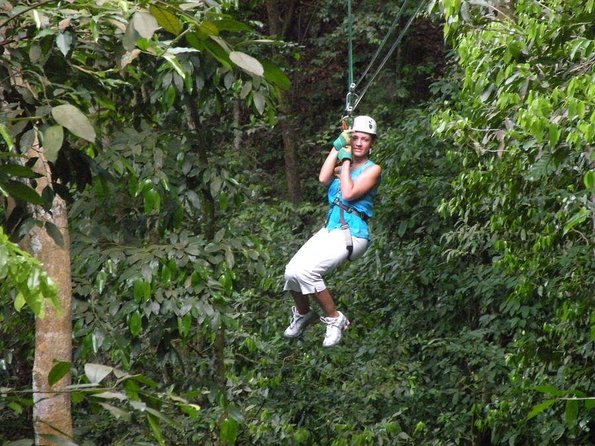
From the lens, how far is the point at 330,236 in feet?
17.7

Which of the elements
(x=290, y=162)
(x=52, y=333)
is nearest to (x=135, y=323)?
(x=52, y=333)

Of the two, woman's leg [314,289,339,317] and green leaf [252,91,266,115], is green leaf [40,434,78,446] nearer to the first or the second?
green leaf [252,91,266,115]

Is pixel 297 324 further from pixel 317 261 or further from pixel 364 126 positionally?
pixel 364 126

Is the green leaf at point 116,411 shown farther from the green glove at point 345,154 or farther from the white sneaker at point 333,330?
the white sneaker at point 333,330

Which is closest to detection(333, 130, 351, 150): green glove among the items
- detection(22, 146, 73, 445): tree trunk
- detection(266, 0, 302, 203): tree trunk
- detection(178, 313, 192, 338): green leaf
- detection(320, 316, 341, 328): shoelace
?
detection(320, 316, 341, 328): shoelace

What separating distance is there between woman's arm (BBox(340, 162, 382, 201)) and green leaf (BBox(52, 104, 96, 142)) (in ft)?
7.83

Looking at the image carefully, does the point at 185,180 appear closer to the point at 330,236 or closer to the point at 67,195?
the point at 330,236

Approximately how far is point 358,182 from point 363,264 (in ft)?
11.5

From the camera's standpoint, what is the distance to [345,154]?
17.3ft

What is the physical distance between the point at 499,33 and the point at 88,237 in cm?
219

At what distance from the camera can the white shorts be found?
17.5ft

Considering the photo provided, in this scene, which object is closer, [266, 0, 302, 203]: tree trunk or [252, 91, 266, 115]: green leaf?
[252, 91, 266, 115]: green leaf

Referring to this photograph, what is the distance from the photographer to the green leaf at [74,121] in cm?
288

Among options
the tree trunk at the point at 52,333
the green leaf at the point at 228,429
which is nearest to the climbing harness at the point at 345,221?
the green leaf at the point at 228,429
